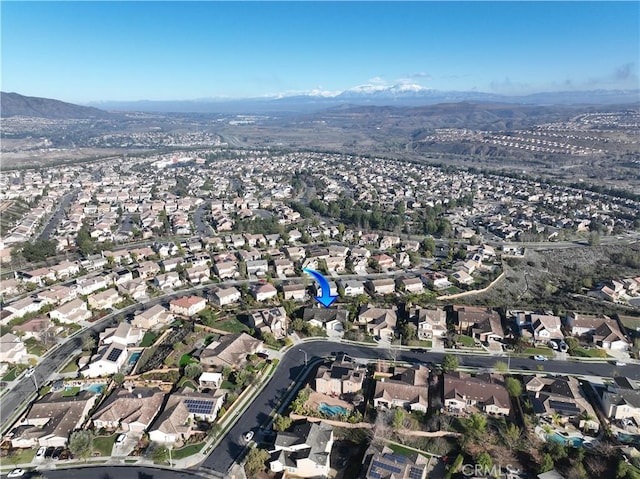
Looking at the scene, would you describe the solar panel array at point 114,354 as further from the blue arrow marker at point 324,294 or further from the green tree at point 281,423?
the blue arrow marker at point 324,294

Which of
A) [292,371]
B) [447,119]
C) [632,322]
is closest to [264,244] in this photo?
[292,371]

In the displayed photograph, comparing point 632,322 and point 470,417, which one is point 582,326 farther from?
point 470,417

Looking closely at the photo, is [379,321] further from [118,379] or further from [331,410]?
[118,379]

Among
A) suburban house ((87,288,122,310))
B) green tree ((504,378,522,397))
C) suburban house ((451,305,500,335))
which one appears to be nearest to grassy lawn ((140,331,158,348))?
suburban house ((87,288,122,310))

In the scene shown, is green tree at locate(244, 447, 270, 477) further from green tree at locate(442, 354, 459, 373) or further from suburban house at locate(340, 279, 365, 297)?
suburban house at locate(340, 279, 365, 297)

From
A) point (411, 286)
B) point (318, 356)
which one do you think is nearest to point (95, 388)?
point (318, 356)

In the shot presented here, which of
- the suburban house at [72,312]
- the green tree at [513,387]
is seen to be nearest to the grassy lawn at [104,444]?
the suburban house at [72,312]
